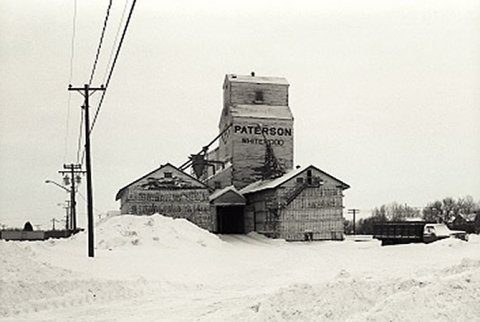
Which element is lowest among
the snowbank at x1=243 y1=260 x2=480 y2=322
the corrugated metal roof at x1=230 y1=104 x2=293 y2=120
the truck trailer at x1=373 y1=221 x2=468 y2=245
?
the truck trailer at x1=373 y1=221 x2=468 y2=245

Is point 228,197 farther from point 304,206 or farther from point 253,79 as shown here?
point 253,79

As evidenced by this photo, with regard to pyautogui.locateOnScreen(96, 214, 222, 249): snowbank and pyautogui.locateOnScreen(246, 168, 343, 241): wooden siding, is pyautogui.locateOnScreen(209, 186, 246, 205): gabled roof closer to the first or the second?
pyautogui.locateOnScreen(246, 168, 343, 241): wooden siding

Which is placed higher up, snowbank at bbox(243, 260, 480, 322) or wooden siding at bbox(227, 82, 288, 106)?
A: wooden siding at bbox(227, 82, 288, 106)

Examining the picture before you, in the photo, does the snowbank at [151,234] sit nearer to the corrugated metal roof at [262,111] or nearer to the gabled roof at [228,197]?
the gabled roof at [228,197]

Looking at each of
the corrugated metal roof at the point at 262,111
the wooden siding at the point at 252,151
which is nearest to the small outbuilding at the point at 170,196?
the wooden siding at the point at 252,151

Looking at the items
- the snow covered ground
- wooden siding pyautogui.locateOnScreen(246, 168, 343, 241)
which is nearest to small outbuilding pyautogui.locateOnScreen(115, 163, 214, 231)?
wooden siding pyautogui.locateOnScreen(246, 168, 343, 241)

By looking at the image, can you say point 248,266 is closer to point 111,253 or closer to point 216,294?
point 111,253

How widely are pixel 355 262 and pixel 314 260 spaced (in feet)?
7.29

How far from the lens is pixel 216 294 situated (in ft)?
47.2

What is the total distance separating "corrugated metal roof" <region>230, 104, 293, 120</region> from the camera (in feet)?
157

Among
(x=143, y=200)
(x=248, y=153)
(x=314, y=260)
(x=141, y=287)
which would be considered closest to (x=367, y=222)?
(x=248, y=153)

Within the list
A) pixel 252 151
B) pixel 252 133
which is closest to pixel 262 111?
pixel 252 133

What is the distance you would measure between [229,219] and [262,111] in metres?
9.49

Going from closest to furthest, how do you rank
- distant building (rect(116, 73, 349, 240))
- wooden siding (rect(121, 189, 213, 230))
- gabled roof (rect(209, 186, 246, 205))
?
distant building (rect(116, 73, 349, 240)) < wooden siding (rect(121, 189, 213, 230)) < gabled roof (rect(209, 186, 246, 205))
